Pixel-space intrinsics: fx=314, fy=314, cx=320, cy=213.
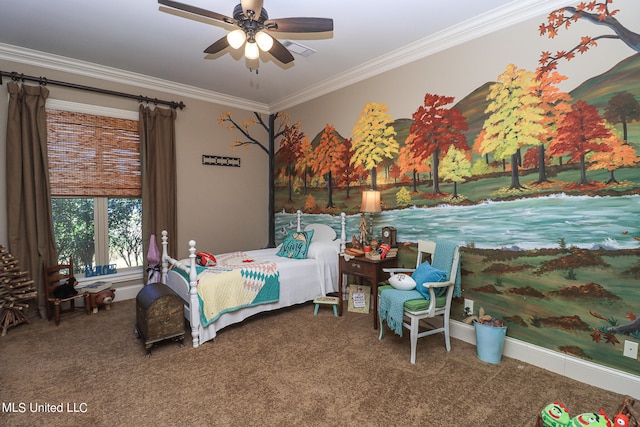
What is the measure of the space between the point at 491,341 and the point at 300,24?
2.80 m

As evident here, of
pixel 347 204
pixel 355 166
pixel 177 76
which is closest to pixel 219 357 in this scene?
pixel 347 204

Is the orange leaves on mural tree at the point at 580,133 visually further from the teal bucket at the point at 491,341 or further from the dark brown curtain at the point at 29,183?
the dark brown curtain at the point at 29,183

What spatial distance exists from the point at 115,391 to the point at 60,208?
2.62 meters

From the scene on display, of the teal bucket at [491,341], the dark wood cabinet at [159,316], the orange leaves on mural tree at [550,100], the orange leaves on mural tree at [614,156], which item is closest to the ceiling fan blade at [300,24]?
the orange leaves on mural tree at [550,100]

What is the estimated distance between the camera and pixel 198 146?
4680 millimetres

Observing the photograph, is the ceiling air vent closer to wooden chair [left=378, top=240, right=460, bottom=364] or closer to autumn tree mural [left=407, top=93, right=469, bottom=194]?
autumn tree mural [left=407, top=93, right=469, bottom=194]

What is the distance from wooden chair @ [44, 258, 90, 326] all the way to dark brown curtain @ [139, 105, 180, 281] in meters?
0.81

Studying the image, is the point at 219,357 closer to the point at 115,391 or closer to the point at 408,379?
the point at 115,391

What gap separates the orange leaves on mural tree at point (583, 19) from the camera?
7.15 ft

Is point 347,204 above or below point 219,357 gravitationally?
above

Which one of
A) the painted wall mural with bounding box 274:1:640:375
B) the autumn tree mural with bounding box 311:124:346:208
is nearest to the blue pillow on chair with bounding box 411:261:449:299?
the painted wall mural with bounding box 274:1:640:375

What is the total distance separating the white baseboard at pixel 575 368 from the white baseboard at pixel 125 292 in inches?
162

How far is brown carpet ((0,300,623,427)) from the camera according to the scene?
1946 millimetres

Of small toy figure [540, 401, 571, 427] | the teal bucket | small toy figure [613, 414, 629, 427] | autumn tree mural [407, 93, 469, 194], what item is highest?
autumn tree mural [407, 93, 469, 194]
